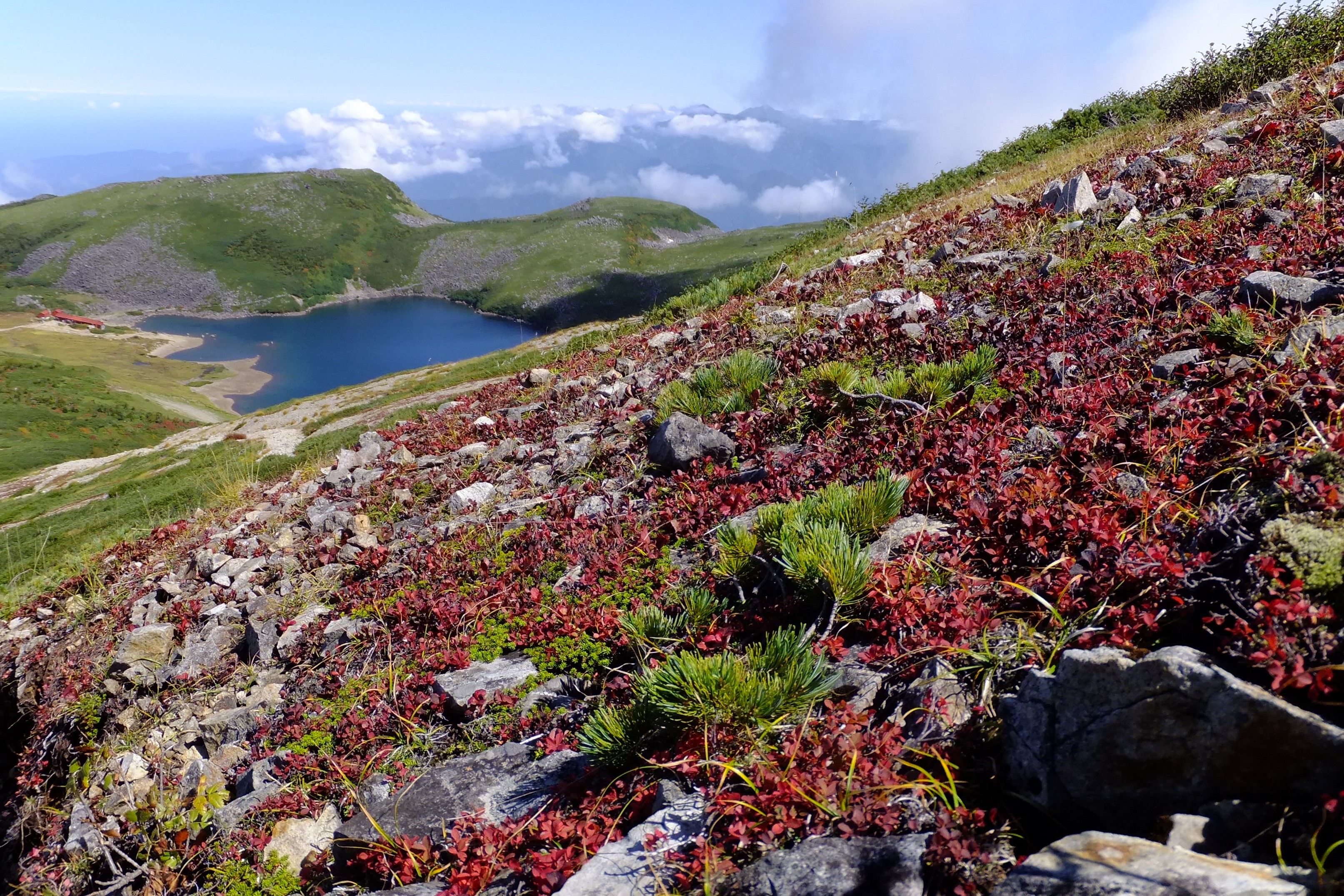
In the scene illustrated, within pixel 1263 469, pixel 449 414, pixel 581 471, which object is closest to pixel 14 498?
pixel 449 414

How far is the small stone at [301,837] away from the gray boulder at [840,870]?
Result: 134 inches

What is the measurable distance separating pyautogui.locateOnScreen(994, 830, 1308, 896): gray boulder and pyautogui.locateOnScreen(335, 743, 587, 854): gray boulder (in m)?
2.80

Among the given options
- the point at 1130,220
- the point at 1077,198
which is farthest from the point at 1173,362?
the point at 1077,198

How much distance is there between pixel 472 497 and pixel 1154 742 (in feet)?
29.5

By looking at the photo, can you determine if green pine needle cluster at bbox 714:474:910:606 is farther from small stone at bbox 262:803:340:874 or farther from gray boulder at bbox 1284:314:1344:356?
small stone at bbox 262:803:340:874

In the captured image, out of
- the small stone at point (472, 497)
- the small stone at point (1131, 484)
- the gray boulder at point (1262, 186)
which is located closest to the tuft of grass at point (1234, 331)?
the small stone at point (1131, 484)

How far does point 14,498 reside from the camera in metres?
53.3

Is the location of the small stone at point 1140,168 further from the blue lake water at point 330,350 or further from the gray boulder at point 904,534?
the blue lake water at point 330,350

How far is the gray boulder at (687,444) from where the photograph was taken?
800 cm

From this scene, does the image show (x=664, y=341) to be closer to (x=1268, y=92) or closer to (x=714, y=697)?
(x=714, y=697)

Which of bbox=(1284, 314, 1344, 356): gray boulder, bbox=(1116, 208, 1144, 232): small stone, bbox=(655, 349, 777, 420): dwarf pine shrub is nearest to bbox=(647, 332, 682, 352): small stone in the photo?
bbox=(655, 349, 777, 420): dwarf pine shrub

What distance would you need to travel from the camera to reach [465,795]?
4.38 meters

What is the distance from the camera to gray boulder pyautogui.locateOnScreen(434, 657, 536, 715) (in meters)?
5.47

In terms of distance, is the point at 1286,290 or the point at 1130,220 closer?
the point at 1286,290
